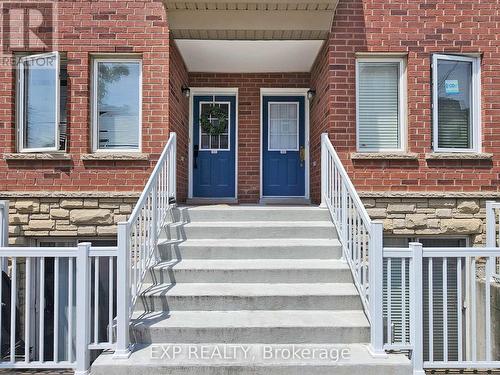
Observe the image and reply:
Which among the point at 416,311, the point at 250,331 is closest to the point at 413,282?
the point at 416,311

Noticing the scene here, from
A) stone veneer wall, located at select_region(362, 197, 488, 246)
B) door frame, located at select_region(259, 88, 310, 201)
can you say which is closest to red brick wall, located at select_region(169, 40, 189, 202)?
door frame, located at select_region(259, 88, 310, 201)

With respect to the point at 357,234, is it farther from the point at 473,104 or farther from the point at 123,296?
the point at 473,104

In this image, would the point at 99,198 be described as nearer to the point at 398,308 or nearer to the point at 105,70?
the point at 105,70

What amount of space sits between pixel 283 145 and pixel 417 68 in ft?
8.90

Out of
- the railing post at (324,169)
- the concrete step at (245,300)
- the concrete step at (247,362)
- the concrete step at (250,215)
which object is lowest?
the concrete step at (247,362)

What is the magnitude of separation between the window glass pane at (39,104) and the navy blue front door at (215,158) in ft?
8.22

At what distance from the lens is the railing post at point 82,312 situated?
3512 mm

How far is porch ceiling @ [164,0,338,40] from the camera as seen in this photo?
559cm

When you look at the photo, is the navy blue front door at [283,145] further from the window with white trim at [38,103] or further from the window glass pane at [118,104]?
the window with white trim at [38,103]

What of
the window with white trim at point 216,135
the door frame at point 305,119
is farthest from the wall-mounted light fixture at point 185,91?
the door frame at point 305,119

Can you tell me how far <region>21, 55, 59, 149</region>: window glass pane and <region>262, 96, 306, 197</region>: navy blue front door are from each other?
366 cm

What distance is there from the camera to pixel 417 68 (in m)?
5.80

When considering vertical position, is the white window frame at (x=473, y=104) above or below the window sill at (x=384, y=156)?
above

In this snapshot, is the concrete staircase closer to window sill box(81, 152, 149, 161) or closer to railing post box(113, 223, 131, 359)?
railing post box(113, 223, 131, 359)
